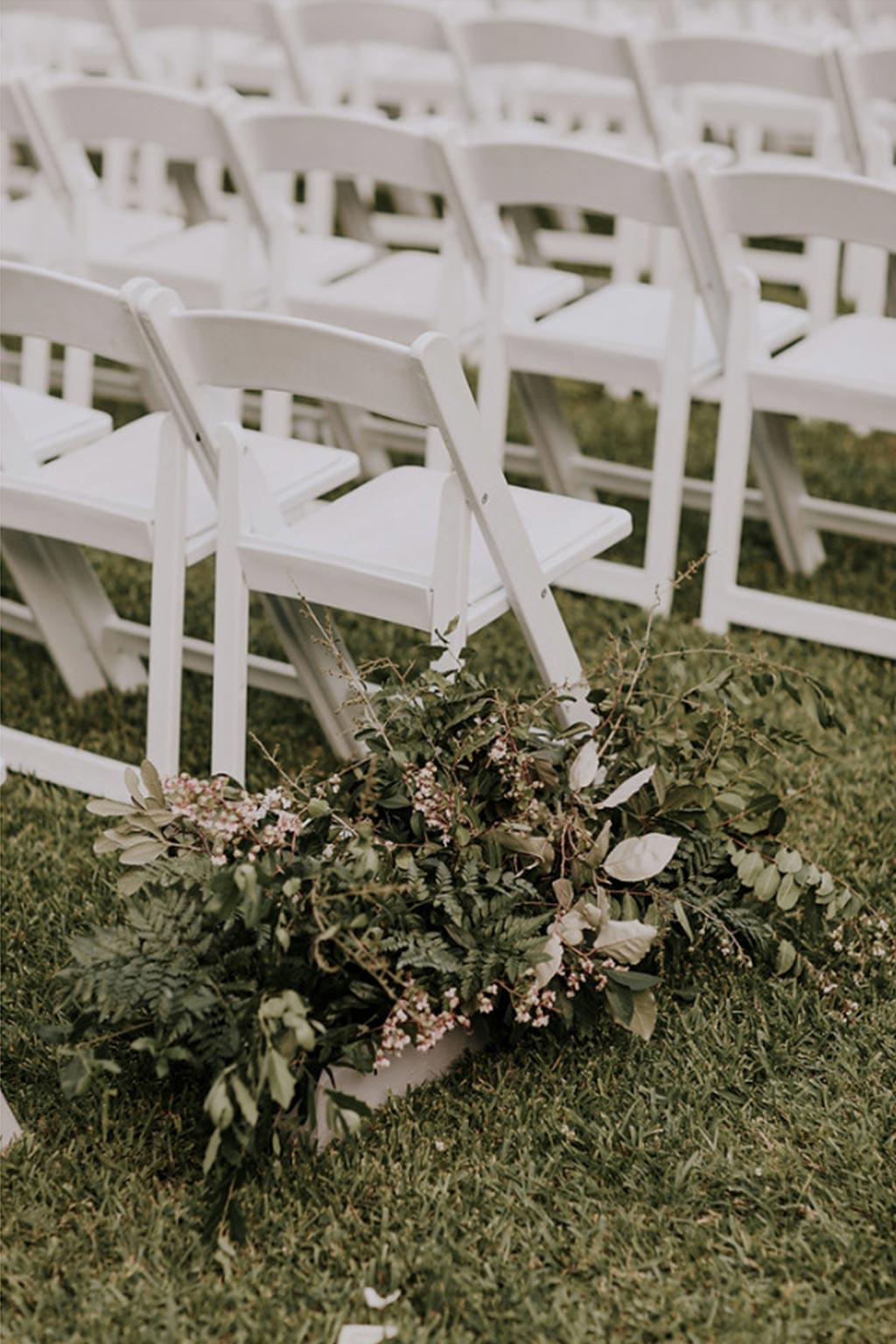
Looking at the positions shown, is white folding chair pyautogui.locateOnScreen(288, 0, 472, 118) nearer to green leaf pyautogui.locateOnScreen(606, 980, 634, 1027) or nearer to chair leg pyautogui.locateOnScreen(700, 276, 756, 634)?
chair leg pyautogui.locateOnScreen(700, 276, 756, 634)

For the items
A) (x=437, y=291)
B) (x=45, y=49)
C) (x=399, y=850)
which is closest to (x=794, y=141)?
(x=45, y=49)

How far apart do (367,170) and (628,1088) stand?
2.59 m

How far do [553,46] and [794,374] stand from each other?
66.3 inches

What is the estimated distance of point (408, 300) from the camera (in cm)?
502

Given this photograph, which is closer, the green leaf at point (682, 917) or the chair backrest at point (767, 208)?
the green leaf at point (682, 917)

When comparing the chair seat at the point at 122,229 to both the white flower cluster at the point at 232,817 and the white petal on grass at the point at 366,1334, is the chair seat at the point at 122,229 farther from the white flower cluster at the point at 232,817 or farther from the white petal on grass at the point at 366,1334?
the white petal on grass at the point at 366,1334

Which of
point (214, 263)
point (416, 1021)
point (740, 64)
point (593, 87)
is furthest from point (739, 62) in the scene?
point (416, 1021)

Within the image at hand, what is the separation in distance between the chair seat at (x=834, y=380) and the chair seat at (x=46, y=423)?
1.57 metres

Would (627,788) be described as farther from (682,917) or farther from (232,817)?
(232,817)

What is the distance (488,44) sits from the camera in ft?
18.5

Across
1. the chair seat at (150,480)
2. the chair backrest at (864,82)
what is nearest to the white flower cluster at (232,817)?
the chair seat at (150,480)

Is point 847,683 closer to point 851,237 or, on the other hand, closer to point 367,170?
point 851,237

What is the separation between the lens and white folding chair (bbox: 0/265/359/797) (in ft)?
11.3

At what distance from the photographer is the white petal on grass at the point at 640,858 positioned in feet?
9.98
